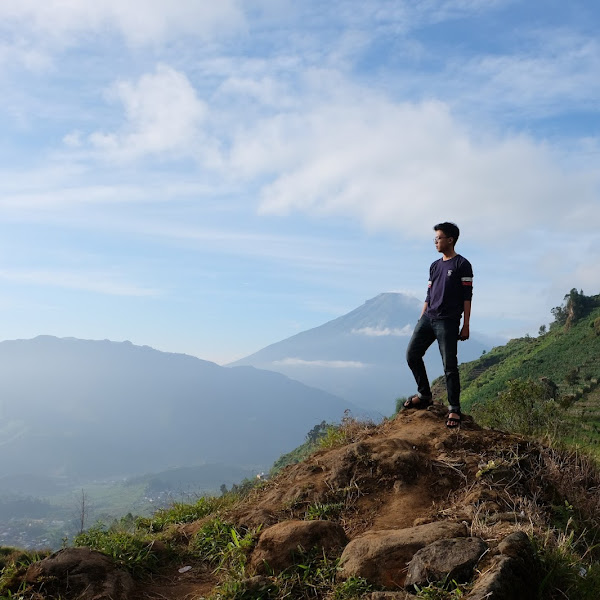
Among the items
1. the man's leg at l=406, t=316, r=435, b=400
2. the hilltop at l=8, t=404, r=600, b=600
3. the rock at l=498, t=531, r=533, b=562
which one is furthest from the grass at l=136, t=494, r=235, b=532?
the rock at l=498, t=531, r=533, b=562

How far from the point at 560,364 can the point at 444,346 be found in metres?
47.9

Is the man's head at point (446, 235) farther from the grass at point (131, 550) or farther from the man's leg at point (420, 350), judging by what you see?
the grass at point (131, 550)

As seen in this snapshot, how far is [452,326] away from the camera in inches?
272

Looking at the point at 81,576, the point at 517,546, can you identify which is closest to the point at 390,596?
the point at 517,546

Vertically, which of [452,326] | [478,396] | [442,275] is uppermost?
[442,275]

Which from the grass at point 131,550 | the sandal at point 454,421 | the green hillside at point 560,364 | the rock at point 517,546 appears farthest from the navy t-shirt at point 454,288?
the green hillside at point 560,364

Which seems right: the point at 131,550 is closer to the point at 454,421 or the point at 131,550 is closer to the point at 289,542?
the point at 289,542

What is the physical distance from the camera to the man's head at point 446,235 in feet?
23.2

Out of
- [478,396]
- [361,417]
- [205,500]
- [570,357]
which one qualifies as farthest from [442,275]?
[570,357]

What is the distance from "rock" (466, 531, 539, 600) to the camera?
10.8ft

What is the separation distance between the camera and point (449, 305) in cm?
689

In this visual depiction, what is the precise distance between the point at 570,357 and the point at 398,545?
172ft

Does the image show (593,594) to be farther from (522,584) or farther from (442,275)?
(442,275)

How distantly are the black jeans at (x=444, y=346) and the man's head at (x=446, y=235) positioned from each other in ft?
3.19
